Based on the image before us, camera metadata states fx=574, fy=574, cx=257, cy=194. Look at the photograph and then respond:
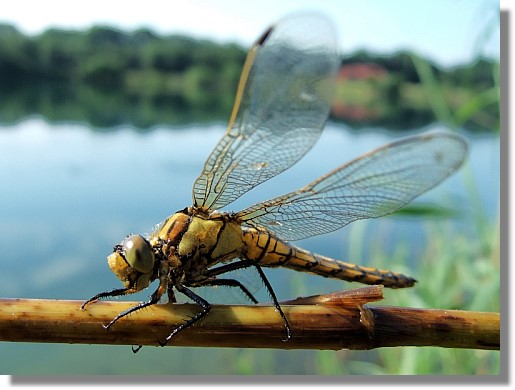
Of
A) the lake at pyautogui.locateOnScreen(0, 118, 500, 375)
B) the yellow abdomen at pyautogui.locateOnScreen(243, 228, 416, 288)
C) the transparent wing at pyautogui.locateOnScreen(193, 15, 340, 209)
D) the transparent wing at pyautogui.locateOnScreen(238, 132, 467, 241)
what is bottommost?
the lake at pyautogui.locateOnScreen(0, 118, 500, 375)

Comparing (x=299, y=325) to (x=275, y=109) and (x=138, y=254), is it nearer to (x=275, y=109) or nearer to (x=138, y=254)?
(x=138, y=254)

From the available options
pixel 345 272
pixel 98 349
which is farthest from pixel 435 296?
pixel 98 349

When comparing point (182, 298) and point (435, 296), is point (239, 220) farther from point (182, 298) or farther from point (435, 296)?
point (435, 296)

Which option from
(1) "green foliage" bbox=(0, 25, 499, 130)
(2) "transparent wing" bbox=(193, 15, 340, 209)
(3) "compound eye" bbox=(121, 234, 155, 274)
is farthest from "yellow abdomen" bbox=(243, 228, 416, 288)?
(1) "green foliage" bbox=(0, 25, 499, 130)

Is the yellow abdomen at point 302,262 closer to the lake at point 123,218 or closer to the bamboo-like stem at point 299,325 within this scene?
the lake at point 123,218

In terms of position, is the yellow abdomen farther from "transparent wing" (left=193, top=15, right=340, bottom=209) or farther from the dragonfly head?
the dragonfly head

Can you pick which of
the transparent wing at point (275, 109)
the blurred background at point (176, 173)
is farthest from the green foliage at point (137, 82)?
the transparent wing at point (275, 109)
